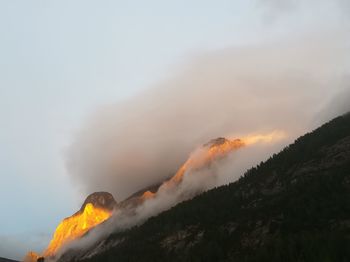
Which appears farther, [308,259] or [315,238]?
[315,238]

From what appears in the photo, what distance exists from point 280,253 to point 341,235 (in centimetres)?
2142

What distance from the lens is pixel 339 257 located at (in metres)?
176

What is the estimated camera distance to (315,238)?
649 ft

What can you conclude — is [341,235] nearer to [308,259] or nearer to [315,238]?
[315,238]

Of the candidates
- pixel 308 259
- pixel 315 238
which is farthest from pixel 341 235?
pixel 308 259

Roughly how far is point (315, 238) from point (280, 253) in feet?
42.4

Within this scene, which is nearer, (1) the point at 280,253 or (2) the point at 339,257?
(2) the point at 339,257

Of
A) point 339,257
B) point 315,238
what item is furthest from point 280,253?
point 339,257

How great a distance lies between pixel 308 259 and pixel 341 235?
21.4 metres

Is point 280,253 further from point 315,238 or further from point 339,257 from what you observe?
point 339,257

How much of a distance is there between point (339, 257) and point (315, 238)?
858 inches

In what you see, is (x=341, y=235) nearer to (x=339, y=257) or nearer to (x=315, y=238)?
(x=315, y=238)

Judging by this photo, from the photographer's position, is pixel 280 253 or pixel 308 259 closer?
pixel 308 259

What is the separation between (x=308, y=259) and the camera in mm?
182625
